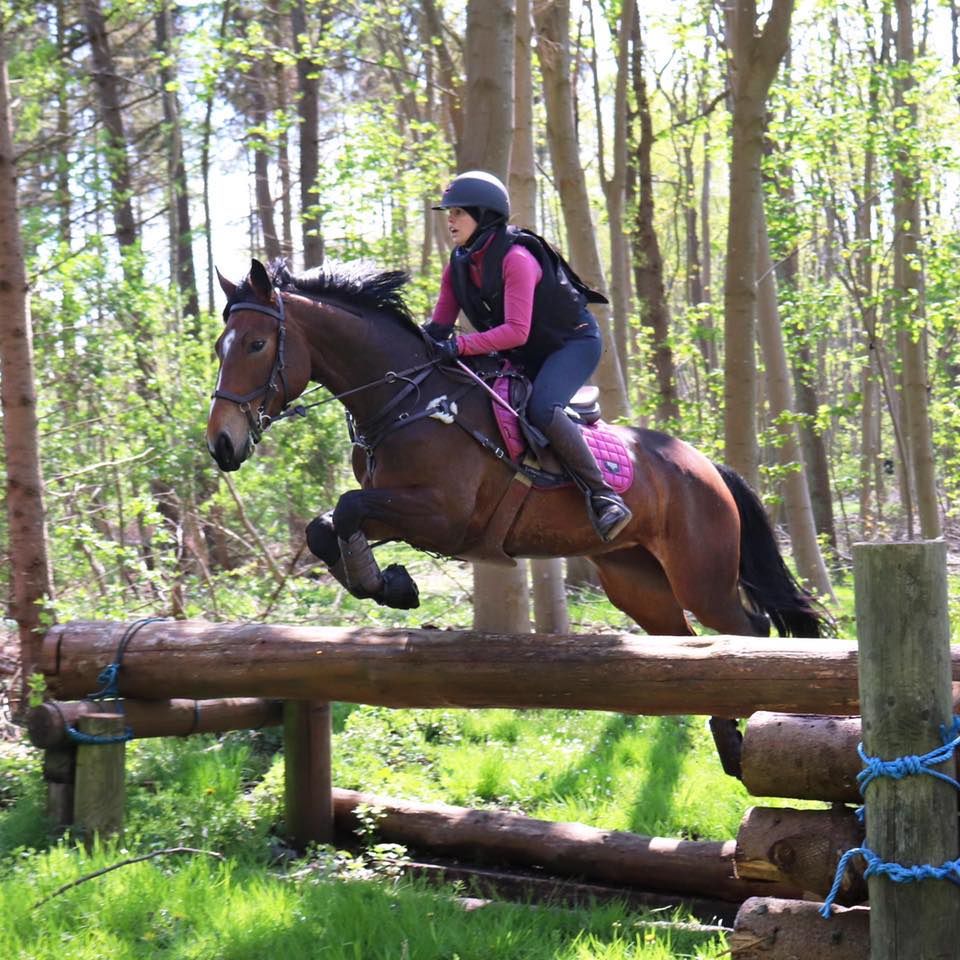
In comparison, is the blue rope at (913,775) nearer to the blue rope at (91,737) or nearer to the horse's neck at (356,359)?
the horse's neck at (356,359)

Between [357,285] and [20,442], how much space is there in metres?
3.12

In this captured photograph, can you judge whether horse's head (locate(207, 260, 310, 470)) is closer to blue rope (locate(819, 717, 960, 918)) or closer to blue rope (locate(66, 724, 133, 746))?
blue rope (locate(66, 724, 133, 746))

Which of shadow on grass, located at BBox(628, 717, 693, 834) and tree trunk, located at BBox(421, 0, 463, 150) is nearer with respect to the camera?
shadow on grass, located at BBox(628, 717, 693, 834)

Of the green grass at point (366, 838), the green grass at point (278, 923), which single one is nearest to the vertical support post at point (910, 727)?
the green grass at point (366, 838)

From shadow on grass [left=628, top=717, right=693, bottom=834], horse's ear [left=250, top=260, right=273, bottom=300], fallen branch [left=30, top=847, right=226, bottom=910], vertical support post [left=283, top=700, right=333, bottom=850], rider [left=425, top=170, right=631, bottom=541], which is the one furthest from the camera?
shadow on grass [left=628, top=717, right=693, bottom=834]

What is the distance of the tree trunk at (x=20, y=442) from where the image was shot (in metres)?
7.45

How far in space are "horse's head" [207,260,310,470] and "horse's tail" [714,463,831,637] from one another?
9.24ft

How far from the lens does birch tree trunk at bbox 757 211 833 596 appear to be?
466 inches

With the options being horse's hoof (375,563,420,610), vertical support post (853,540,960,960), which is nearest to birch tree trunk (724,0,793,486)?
horse's hoof (375,563,420,610)

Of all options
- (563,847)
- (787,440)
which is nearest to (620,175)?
(787,440)

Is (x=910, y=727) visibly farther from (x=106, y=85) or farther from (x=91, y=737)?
(x=106, y=85)

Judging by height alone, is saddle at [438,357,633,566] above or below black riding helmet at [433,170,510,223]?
below

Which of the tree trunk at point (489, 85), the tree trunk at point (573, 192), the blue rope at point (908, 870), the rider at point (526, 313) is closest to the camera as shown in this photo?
the blue rope at point (908, 870)

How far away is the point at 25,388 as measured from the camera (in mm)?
7500
